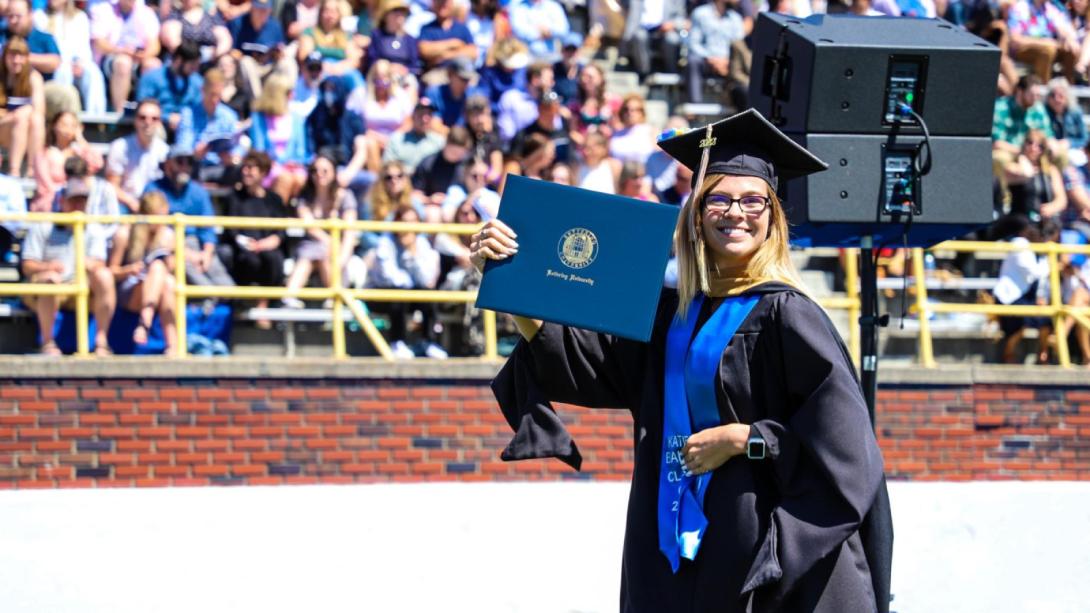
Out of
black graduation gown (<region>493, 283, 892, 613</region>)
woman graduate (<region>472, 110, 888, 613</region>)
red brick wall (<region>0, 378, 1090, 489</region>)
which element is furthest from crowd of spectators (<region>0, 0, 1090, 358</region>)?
black graduation gown (<region>493, 283, 892, 613</region>)

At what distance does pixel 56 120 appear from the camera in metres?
10.5

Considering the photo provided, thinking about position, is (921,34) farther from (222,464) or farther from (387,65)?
(387,65)

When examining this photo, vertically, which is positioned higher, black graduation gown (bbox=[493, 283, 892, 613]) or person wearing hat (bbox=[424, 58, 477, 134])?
person wearing hat (bbox=[424, 58, 477, 134])

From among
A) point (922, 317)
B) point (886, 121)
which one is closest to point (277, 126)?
point (922, 317)

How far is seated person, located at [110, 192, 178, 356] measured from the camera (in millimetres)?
9445

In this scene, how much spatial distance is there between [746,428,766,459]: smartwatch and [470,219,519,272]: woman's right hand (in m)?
0.77

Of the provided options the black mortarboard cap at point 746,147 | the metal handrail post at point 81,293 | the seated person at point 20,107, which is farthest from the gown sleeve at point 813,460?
the seated person at point 20,107

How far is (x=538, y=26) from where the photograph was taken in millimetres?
13117

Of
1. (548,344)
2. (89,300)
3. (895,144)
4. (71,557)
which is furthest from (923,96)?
(89,300)

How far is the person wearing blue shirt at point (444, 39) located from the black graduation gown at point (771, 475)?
27.8 ft

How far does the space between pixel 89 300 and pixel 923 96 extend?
17.1ft

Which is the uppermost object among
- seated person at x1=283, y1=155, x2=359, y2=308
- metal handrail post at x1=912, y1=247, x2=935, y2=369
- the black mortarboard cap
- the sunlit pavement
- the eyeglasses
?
the black mortarboard cap

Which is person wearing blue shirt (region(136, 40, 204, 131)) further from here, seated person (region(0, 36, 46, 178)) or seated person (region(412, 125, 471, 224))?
seated person (region(412, 125, 471, 224))

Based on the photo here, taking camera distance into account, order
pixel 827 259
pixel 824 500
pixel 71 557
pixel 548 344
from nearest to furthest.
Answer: pixel 824 500, pixel 548 344, pixel 71 557, pixel 827 259
